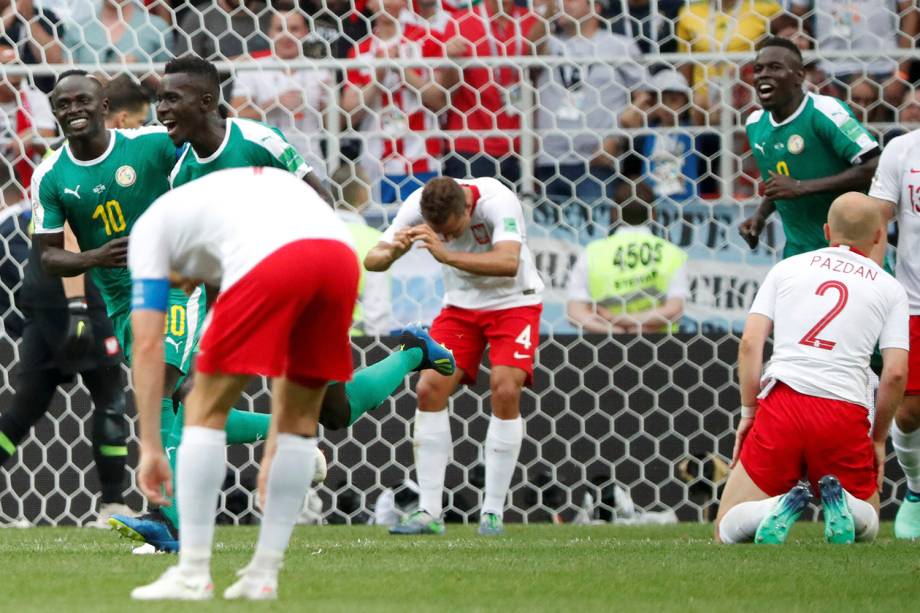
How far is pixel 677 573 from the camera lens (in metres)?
5.24

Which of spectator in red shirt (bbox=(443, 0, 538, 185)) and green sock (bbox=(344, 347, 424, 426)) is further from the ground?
spectator in red shirt (bbox=(443, 0, 538, 185))

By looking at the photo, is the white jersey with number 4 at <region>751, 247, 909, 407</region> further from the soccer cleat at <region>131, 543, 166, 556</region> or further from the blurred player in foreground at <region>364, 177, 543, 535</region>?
the soccer cleat at <region>131, 543, 166, 556</region>

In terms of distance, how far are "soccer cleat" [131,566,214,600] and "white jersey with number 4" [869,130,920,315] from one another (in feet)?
13.9

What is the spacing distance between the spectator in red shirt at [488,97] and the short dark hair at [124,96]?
1959 mm

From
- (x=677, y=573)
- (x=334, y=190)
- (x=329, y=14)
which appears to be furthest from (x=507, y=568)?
(x=329, y=14)

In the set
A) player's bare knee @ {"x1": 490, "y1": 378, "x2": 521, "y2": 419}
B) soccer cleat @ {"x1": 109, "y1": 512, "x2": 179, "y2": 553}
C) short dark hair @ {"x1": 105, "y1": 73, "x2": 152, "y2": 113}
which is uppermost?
short dark hair @ {"x1": 105, "y1": 73, "x2": 152, "y2": 113}

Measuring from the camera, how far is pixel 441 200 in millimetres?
7258

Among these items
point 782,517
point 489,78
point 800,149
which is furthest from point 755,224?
point 489,78

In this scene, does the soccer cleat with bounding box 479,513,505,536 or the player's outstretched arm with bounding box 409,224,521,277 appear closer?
the player's outstretched arm with bounding box 409,224,521,277

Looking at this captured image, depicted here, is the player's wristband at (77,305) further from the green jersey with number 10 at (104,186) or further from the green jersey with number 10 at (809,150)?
the green jersey with number 10 at (809,150)

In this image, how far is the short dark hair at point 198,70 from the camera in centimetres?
599

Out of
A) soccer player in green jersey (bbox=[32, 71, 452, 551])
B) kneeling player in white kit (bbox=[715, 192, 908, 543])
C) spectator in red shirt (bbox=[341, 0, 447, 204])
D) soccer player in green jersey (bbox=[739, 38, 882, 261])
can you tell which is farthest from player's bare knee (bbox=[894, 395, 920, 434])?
spectator in red shirt (bbox=[341, 0, 447, 204])

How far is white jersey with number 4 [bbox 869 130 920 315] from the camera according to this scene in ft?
23.7

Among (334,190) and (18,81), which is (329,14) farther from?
(18,81)
